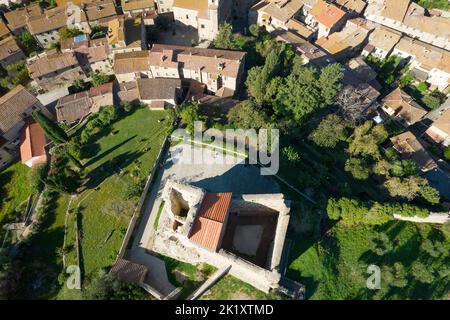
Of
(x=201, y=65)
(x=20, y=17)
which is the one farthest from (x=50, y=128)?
(x=20, y=17)

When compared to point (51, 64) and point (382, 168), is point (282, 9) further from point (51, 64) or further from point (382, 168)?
point (51, 64)

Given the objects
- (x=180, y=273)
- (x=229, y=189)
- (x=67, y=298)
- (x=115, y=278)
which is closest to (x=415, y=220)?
(x=229, y=189)

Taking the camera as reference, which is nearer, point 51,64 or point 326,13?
point 51,64

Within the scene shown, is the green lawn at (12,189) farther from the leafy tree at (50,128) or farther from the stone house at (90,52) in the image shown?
the stone house at (90,52)

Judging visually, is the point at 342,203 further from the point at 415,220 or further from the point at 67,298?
the point at 67,298

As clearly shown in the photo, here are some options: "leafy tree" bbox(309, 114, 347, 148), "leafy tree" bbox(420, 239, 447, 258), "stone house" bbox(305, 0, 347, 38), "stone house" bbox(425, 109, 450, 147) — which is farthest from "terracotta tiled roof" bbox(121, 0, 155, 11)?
"leafy tree" bbox(420, 239, 447, 258)

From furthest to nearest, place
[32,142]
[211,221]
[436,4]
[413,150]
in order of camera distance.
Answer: [436,4], [413,150], [32,142], [211,221]

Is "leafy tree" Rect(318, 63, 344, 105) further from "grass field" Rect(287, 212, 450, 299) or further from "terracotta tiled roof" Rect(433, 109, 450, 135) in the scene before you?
"terracotta tiled roof" Rect(433, 109, 450, 135)
